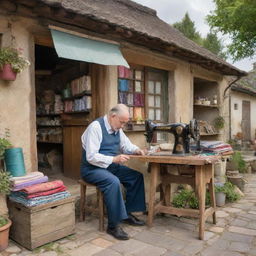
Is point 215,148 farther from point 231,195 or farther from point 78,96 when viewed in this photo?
point 78,96

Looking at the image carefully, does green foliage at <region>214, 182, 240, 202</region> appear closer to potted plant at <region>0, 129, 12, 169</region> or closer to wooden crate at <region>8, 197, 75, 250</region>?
wooden crate at <region>8, 197, 75, 250</region>

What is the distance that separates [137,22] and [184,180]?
3314 millimetres

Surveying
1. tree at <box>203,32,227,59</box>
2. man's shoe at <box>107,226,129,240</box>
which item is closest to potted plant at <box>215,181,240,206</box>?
man's shoe at <box>107,226,129,240</box>

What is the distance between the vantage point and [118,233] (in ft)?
10.2

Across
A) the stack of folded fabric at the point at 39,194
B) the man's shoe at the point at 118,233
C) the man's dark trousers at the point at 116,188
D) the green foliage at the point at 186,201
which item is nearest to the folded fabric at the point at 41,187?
the stack of folded fabric at the point at 39,194

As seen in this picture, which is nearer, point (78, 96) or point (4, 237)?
point (4, 237)

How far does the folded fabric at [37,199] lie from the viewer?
2.79 m

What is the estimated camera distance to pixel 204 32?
78.1 ft

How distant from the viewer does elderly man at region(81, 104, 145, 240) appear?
3.10 metres

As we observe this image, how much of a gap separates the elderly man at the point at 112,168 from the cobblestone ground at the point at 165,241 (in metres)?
0.19

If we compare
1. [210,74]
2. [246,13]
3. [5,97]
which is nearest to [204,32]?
[246,13]

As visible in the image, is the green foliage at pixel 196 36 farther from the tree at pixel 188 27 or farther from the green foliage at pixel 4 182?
the green foliage at pixel 4 182

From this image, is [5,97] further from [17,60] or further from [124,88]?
[124,88]

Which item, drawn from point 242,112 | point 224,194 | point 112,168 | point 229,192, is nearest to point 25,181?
point 112,168
